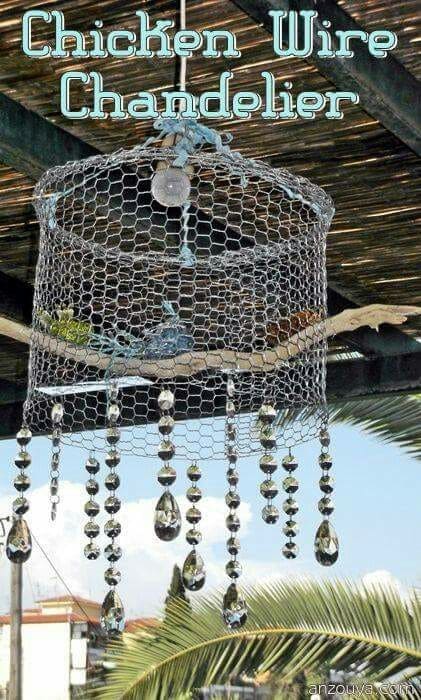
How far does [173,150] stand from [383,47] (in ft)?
2.22

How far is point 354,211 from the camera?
135 inches

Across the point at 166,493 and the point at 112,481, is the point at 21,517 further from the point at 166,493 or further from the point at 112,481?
the point at 166,493

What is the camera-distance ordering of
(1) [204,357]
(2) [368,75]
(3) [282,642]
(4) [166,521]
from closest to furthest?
(4) [166,521] → (1) [204,357] → (2) [368,75] → (3) [282,642]

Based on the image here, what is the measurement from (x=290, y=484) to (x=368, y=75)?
898 mm

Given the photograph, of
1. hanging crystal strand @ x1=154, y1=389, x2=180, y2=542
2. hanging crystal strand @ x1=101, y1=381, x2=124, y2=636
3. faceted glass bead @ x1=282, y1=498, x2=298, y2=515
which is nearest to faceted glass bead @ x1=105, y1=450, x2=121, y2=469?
hanging crystal strand @ x1=101, y1=381, x2=124, y2=636

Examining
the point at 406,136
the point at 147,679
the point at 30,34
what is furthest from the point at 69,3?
the point at 147,679

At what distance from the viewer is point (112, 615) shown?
218 cm

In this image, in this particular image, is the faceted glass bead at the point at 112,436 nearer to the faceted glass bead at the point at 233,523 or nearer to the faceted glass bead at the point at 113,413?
the faceted glass bead at the point at 113,413

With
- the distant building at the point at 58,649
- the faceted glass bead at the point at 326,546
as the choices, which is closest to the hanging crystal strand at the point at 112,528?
the faceted glass bead at the point at 326,546

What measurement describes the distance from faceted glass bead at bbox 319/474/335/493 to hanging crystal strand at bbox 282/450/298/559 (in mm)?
50

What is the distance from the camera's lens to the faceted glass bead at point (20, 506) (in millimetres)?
2234

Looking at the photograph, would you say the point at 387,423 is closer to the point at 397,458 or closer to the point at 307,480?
the point at 397,458

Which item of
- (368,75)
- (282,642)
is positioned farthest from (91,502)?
(282,642)

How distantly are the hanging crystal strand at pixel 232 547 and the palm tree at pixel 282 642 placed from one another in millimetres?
3288
